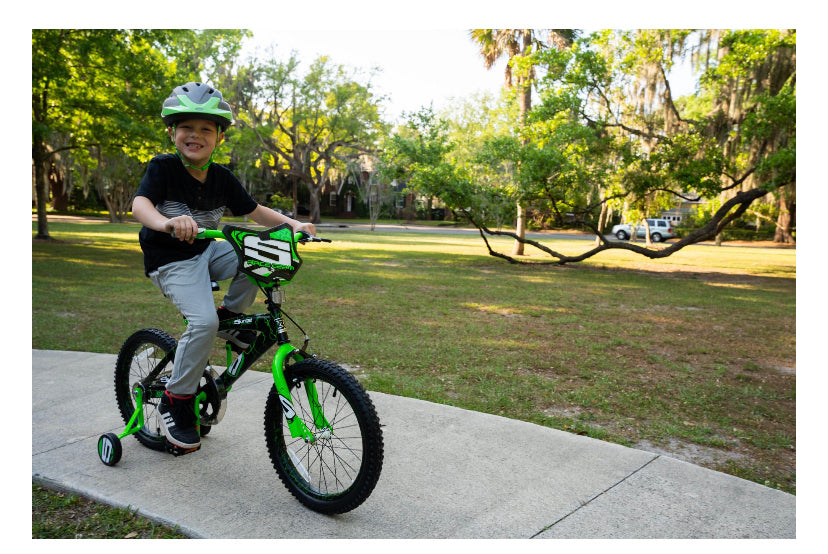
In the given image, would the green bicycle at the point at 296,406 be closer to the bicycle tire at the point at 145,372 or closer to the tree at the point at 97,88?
the bicycle tire at the point at 145,372

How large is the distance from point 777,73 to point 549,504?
44.9ft

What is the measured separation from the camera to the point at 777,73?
42.9 ft

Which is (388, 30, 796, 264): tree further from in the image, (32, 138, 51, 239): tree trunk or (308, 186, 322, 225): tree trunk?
(308, 186, 322, 225): tree trunk

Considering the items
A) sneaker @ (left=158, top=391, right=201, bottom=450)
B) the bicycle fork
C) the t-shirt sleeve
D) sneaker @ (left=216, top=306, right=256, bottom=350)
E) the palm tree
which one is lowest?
sneaker @ (left=158, top=391, right=201, bottom=450)

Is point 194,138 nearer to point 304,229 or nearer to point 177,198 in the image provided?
point 177,198

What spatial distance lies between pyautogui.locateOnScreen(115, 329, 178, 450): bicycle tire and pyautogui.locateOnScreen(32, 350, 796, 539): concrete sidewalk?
11cm

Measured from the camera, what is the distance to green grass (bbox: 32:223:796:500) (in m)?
4.19

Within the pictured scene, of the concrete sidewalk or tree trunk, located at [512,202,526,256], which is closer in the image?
the concrete sidewalk

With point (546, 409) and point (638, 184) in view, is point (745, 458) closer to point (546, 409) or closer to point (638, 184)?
point (546, 409)

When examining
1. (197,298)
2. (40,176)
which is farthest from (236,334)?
(40,176)

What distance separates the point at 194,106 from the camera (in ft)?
9.13

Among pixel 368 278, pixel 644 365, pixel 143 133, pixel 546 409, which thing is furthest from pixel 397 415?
pixel 143 133

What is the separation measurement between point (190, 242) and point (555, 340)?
495 centimetres

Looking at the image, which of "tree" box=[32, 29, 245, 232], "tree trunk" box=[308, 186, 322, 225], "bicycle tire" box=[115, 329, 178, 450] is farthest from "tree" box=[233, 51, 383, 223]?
"bicycle tire" box=[115, 329, 178, 450]
